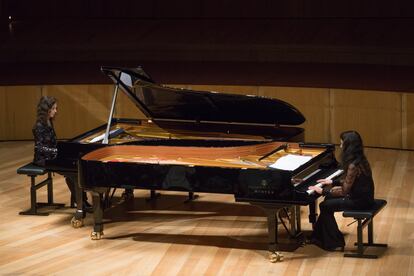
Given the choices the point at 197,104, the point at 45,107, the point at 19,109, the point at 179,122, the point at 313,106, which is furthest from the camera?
the point at 19,109

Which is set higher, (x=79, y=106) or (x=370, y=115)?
(x=79, y=106)

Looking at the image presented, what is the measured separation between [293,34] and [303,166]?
613 cm

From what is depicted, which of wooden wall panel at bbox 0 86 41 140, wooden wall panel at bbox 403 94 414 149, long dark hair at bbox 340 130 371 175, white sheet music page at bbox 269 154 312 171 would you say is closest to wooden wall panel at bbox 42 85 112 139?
wooden wall panel at bbox 0 86 41 140

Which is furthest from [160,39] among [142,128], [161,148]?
[161,148]

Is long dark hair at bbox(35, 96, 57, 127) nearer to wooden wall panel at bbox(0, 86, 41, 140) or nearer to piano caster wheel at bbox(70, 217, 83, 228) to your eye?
piano caster wheel at bbox(70, 217, 83, 228)

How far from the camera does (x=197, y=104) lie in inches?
310

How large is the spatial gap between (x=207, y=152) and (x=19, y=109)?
420cm

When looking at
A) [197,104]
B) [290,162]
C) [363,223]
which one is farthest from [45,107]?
[363,223]

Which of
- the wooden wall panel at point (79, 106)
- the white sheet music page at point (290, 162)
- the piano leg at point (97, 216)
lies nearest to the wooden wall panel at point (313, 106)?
the wooden wall panel at point (79, 106)

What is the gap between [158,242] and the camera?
7125mm

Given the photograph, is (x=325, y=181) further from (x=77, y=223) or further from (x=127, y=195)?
(x=127, y=195)

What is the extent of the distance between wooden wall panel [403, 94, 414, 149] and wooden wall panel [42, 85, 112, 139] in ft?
10.8

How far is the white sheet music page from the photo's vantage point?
6.77m

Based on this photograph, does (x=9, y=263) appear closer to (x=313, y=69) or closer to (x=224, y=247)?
(x=224, y=247)
